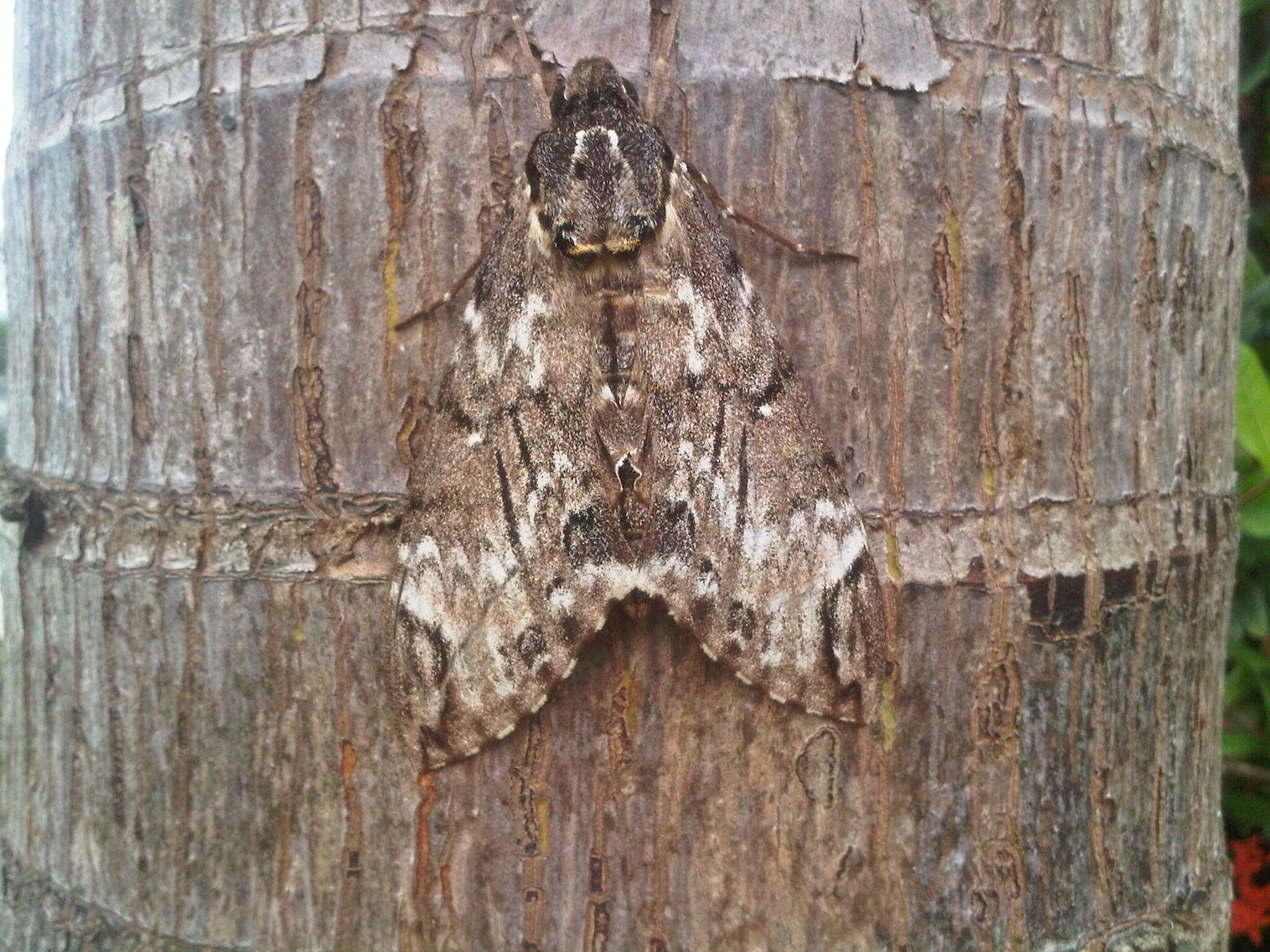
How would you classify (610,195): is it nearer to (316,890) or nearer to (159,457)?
(159,457)

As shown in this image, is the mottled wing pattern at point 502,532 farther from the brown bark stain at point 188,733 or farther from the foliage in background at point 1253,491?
the foliage in background at point 1253,491

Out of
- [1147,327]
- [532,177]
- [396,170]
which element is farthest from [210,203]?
[1147,327]

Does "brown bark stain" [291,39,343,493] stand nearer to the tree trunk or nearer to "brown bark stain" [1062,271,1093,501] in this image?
the tree trunk

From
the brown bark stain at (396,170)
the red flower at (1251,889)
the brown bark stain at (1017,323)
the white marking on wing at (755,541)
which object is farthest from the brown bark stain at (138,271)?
the red flower at (1251,889)

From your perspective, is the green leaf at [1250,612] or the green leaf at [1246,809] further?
the green leaf at [1246,809]

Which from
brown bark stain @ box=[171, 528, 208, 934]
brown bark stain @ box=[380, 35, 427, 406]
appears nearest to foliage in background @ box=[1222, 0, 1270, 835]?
brown bark stain @ box=[380, 35, 427, 406]

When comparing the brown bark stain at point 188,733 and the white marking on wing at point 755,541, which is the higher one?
the white marking on wing at point 755,541
